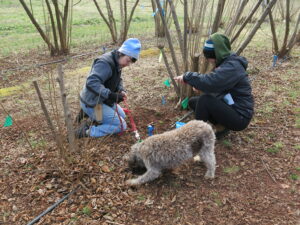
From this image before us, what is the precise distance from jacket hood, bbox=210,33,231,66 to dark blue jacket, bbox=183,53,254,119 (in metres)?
0.08

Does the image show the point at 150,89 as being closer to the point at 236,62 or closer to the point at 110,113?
the point at 110,113

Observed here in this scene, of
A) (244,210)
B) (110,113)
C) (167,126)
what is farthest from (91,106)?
(244,210)

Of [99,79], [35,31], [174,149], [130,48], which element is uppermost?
[130,48]

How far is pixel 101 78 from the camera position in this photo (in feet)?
11.4

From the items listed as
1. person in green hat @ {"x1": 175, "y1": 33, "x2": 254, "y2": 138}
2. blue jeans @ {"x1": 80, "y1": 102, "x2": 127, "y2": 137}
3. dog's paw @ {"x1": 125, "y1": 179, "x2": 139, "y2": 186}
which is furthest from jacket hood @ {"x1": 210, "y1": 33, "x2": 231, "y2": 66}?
dog's paw @ {"x1": 125, "y1": 179, "x2": 139, "y2": 186}

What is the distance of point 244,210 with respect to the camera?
2.54m

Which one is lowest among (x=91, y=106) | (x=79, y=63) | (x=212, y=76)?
(x=79, y=63)

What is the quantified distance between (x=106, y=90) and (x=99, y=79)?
179mm

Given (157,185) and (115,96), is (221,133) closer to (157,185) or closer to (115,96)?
(157,185)

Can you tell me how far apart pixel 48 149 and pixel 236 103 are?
2380mm

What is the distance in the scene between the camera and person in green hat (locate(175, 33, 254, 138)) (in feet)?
10.0

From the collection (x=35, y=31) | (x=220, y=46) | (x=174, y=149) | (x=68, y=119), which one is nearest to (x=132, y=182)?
(x=174, y=149)

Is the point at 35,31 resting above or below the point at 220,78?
below

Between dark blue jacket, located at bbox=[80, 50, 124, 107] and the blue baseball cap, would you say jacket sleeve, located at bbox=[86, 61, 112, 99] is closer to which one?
dark blue jacket, located at bbox=[80, 50, 124, 107]
